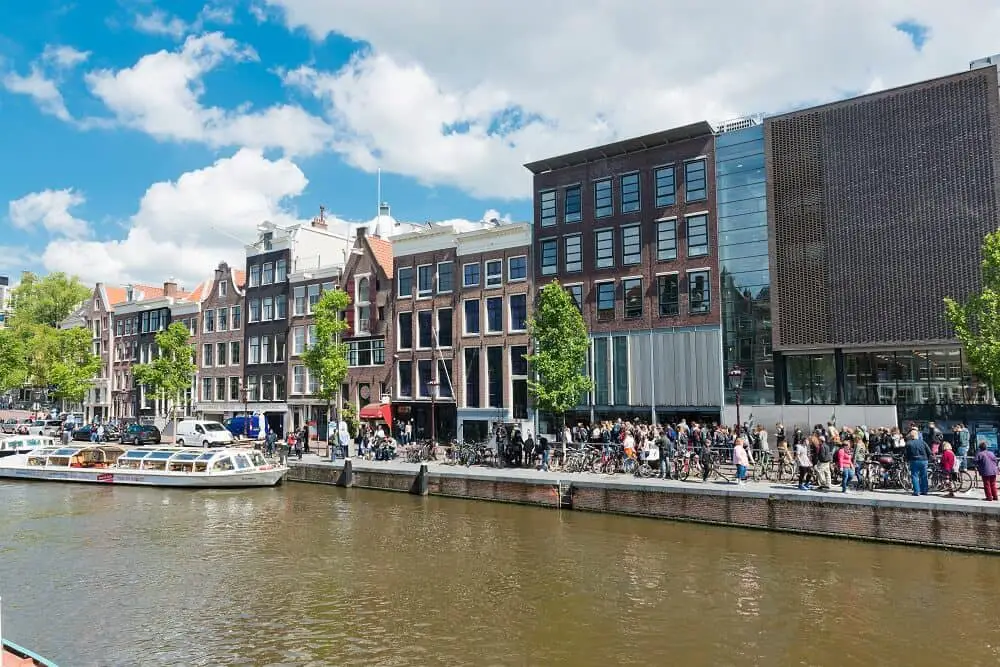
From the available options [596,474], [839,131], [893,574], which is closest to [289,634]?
[893,574]

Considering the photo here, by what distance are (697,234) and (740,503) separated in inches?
746

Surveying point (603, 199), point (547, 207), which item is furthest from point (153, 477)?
point (603, 199)

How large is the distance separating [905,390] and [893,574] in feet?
61.8

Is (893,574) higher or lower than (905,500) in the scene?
lower

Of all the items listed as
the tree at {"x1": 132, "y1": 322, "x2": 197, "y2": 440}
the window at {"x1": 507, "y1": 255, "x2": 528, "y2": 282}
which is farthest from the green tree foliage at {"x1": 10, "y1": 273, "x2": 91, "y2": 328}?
the window at {"x1": 507, "y1": 255, "x2": 528, "y2": 282}

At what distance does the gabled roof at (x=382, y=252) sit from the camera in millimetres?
51375

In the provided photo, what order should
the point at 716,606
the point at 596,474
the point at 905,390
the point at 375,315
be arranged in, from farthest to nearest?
the point at 375,315, the point at 905,390, the point at 596,474, the point at 716,606

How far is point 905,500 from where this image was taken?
20703 millimetres

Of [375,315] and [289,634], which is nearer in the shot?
[289,634]

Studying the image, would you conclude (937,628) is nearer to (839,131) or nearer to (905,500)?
(905,500)

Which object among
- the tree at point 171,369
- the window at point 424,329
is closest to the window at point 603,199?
A: the window at point 424,329

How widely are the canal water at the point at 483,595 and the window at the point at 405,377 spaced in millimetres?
23208

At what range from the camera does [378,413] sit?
47.2 meters

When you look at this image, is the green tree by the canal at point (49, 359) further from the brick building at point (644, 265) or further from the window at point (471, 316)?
the brick building at point (644, 265)
